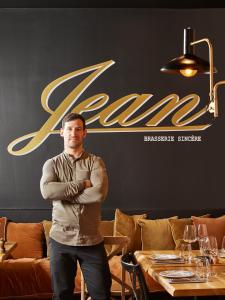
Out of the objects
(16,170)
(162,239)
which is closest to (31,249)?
(16,170)

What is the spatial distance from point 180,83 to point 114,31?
3.38ft

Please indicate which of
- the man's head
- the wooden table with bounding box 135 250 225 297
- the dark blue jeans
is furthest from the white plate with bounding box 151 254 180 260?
the man's head

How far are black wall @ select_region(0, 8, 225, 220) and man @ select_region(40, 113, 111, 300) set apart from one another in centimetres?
265

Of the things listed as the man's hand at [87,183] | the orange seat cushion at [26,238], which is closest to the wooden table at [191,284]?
the man's hand at [87,183]

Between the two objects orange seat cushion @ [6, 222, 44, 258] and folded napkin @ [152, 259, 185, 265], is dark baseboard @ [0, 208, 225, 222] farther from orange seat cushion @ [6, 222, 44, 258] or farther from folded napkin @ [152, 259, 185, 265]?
folded napkin @ [152, 259, 185, 265]

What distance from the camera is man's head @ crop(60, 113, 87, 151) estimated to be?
4.43m

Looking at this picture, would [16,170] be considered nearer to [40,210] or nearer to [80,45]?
[40,210]

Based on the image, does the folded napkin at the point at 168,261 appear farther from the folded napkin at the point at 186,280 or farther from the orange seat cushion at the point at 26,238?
the orange seat cushion at the point at 26,238

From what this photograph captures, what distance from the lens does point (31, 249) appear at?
666cm

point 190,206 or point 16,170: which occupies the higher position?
point 16,170

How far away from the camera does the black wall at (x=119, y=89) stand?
281 inches

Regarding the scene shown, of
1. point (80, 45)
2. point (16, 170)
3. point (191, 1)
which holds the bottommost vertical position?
point (16, 170)

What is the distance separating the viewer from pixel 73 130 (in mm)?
4430

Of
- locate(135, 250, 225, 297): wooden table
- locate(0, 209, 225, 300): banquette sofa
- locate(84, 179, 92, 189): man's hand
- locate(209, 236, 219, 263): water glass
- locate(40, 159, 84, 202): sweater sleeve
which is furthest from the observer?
locate(0, 209, 225, 300): banquette sofa
